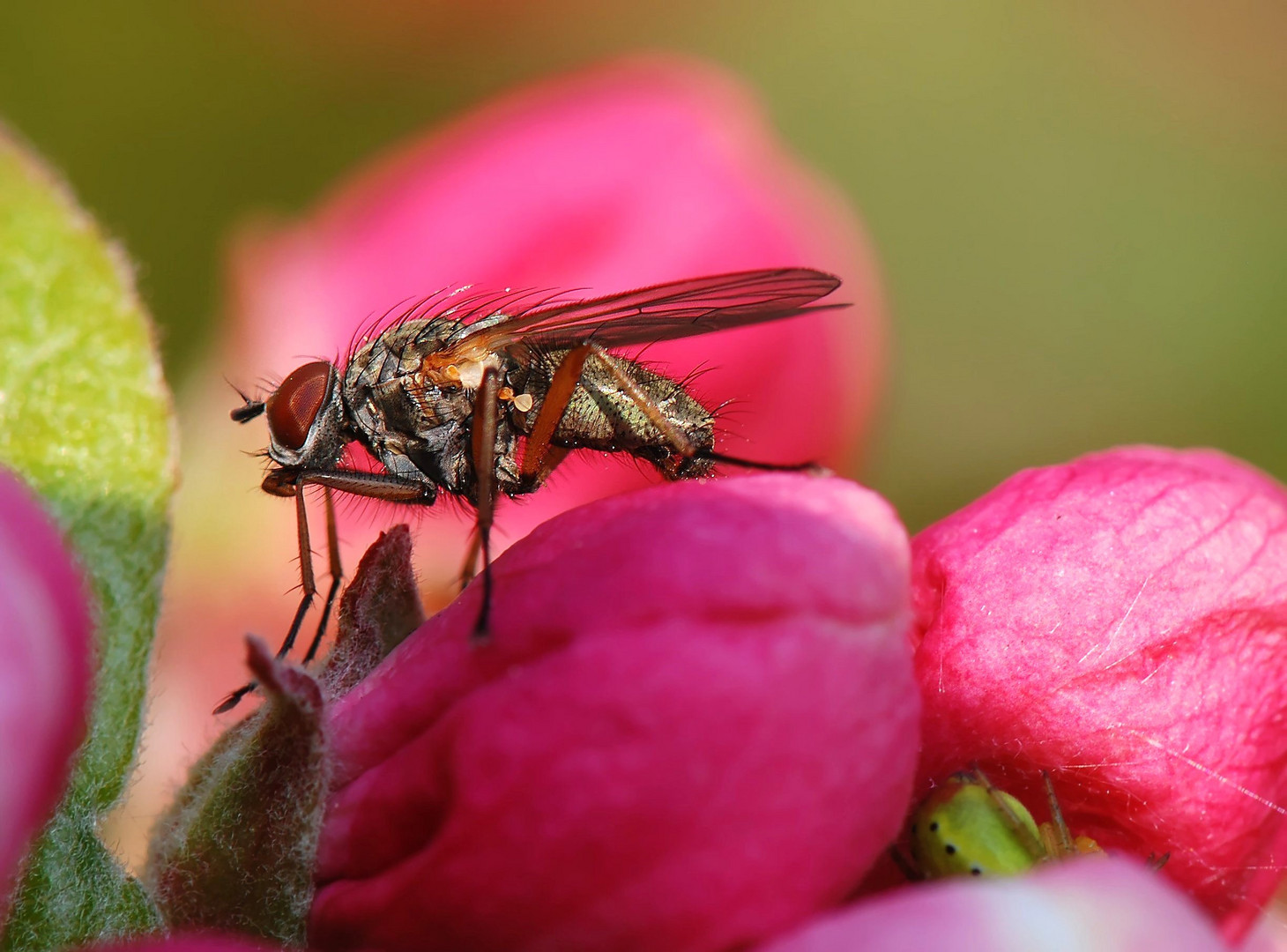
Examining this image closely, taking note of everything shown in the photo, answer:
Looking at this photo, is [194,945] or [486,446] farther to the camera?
[486,446]

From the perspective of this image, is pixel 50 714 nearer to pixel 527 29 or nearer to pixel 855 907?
pixel 855 907

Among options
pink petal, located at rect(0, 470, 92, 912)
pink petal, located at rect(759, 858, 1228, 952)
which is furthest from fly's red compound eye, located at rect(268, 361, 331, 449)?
pink petal, located at rect(759, 858, 1228, 952)

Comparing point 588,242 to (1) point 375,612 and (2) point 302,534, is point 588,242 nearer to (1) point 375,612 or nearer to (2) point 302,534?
(2) point 302,534

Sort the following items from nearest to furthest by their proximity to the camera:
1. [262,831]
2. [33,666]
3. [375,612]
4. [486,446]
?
1. [33,666]
2. [262,831]
3. [375,612]
4. [486,446]

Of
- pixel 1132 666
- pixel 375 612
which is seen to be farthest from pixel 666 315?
pixel 1132 666

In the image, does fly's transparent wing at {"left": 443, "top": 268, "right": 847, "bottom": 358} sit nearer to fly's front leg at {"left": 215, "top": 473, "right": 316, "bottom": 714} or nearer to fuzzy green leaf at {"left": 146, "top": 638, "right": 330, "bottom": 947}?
fly's front leg at {"left": 215, "top": 473, "right": 316, "bottom": 714}

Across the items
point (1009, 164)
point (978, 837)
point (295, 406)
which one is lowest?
point (1009, 164)

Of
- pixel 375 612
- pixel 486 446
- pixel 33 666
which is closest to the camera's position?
pixel 33 666
